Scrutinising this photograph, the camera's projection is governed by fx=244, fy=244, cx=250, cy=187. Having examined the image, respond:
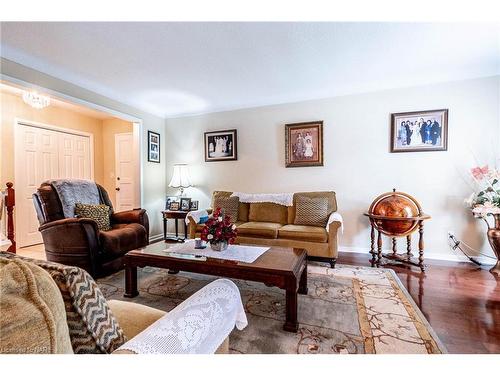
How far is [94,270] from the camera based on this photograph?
252 centimetres

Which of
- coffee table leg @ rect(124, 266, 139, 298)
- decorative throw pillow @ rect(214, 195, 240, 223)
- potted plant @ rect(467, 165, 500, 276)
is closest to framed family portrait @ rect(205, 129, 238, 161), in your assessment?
decorative throw pillow @ rect(214, 195, 240, 223)

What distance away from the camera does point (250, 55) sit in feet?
8.49

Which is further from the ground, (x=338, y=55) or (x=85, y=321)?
(x=338, y=55)

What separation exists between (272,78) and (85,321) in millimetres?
3206

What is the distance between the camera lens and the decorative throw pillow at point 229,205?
3643 millimetres

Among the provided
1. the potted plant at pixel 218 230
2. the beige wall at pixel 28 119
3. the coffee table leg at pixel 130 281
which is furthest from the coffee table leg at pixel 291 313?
the beige wall at pixel 28 119

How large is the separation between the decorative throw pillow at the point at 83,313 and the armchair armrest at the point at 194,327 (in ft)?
0.19

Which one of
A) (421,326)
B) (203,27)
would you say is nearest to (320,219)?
(421,326)

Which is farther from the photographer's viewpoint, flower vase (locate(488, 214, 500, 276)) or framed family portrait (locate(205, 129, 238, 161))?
framed family portrait (locate(205, 129, 238, 161))

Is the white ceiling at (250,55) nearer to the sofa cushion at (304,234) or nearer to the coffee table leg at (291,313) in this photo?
the sofa cushion at (304,234)

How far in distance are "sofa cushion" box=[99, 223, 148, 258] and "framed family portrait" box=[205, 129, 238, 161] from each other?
1790 mm

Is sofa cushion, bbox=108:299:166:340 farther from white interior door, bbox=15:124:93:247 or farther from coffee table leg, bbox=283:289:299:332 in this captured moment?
white interior door, bbox=15:124:93:247

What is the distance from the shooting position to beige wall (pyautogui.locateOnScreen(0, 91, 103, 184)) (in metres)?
3.66

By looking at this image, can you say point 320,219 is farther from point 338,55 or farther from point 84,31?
point 84,31
